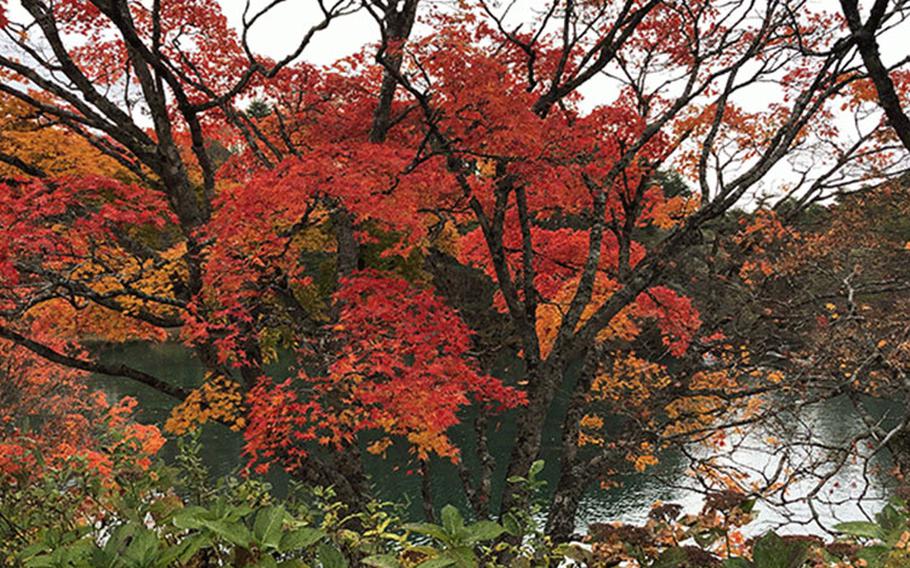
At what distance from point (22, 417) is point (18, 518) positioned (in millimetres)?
16202

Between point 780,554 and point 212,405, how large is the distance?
30.4 feet

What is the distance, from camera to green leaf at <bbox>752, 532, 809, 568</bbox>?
6.16 ft

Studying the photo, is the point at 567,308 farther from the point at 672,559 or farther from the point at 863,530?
the point at 672,559

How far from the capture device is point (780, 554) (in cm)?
189

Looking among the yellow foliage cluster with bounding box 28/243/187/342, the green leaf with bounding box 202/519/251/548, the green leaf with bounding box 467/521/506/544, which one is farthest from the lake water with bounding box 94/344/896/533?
the green leaf with bounding box 202/519/251/548

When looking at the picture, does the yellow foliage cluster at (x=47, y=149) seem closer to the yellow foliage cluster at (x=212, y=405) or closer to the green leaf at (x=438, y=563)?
the yellow foliage cluster at (x=212, y=405)

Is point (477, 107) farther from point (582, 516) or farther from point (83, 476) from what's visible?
A: point (582, 516)

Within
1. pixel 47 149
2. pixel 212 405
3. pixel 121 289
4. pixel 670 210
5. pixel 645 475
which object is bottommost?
pixel 645 475

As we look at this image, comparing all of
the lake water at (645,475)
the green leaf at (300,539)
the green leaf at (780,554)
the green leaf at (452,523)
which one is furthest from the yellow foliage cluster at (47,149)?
the green leaf at (780,554)

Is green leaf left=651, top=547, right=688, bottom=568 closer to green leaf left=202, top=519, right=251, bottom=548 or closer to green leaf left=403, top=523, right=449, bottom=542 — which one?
green leaf left=403, top=523, right=449, bottom=542

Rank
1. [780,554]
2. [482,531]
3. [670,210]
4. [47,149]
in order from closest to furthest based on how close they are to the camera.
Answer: [780,554] < [482,531] < [47,149] < [670,210]

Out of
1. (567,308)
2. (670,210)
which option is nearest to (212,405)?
(567,308)

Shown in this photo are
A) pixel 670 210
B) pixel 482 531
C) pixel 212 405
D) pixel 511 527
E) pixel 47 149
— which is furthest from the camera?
pixel 670 210

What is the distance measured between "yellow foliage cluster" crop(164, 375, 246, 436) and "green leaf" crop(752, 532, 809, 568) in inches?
351
